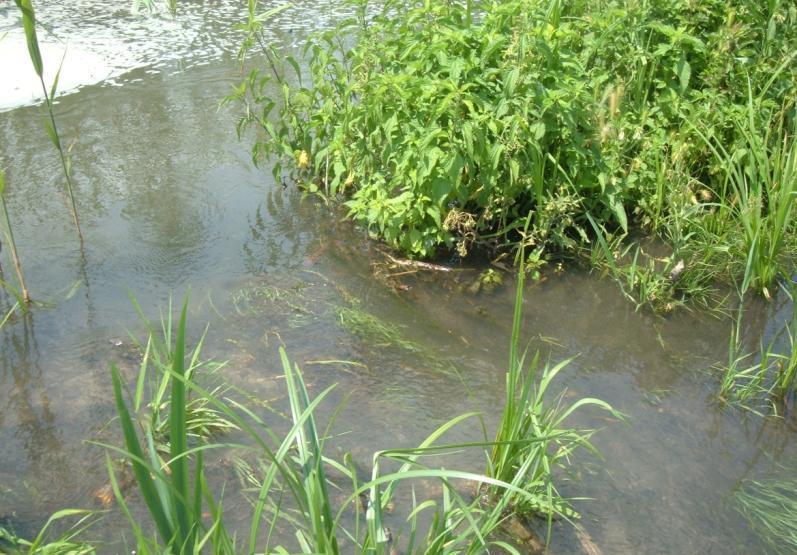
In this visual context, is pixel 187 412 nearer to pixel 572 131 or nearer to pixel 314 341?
pixel 314 341

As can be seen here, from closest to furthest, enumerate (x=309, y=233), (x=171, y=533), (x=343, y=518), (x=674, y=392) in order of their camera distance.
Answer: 1. (x=171, y=533)
2. (x=343, y=518)
3. (x=674, y=392)
4. (x=309, y=233)

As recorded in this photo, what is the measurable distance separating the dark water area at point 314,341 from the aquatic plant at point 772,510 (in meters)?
0.05

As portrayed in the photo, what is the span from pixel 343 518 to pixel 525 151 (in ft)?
6.97

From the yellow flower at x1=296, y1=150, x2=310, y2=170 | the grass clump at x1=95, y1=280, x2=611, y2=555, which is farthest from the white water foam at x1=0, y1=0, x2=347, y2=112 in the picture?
the grass clump at x1=95, y1=280, x2=611, y2=555

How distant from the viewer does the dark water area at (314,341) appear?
289 centimetres

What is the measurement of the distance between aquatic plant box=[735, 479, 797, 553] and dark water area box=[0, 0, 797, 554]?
48 mm

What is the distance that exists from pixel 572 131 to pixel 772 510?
81.3 inches

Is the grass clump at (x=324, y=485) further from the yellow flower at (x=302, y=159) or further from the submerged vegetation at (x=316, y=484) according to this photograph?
the yellow flower at (x=302, y=159)

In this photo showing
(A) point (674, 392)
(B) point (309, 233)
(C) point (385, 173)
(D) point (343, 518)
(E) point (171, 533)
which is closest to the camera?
(E) point (171, 533)

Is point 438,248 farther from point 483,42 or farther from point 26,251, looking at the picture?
point 26,251

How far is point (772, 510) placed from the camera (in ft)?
9.34

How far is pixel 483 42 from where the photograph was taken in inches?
165

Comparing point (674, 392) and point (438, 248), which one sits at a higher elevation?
point (438, 248)

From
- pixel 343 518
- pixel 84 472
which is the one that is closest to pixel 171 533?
pixel 343 518
